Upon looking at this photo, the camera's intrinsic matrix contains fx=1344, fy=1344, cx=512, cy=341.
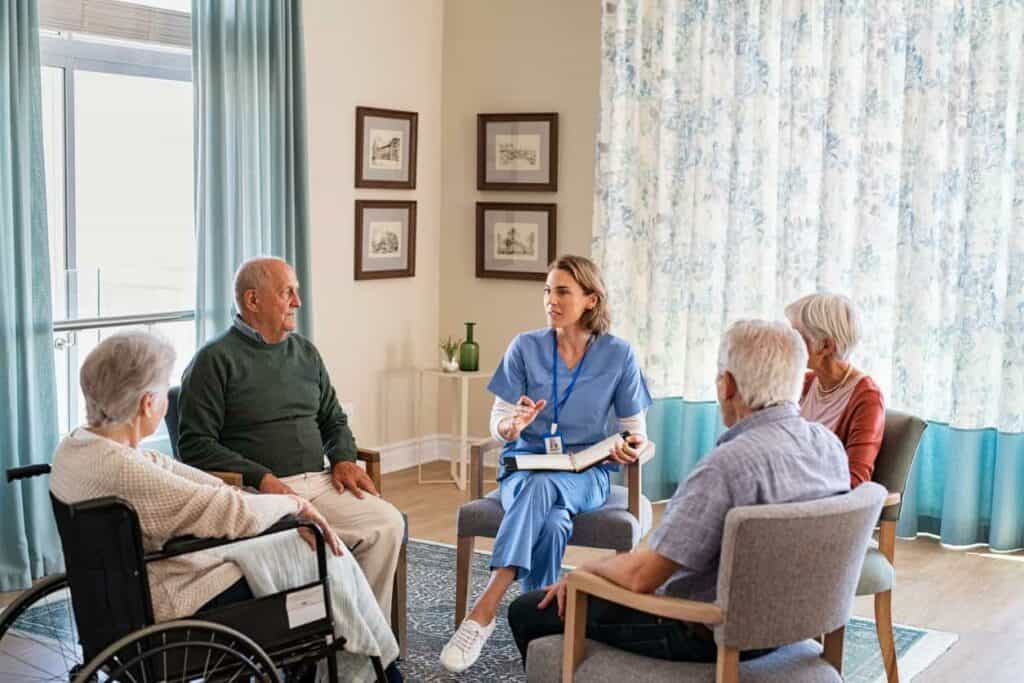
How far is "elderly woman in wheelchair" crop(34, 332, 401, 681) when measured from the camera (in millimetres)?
3002

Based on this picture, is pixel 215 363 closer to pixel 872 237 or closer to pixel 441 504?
pixel 441 504

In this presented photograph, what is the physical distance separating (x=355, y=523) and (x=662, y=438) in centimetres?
266

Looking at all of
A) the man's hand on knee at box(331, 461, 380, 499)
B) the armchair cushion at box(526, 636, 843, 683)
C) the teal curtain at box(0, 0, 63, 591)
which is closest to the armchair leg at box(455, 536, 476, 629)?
the man's hand on knee at box(331, 461, 380, 499)

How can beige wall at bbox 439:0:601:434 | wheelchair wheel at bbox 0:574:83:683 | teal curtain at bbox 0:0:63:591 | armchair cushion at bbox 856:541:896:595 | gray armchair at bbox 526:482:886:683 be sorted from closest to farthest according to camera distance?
1. gray armchair at bbox 526:482:886:683
2. armchair cushion at bbox 856:541:896:595
3. wheelchair wheel at bbox 0:574:83:683
4. teal curtain at bbox 0:0:63:591
5. beige wall at bbox 439:0:601:434

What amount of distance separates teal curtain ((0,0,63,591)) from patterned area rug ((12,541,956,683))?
344 mm

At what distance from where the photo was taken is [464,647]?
4.00 meters

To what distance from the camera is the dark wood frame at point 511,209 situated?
6.90 m

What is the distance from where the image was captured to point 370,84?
672 centimetres

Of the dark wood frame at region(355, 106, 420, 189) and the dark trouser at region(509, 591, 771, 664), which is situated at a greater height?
the dark wood frame at region(355, 106, 420, 189)

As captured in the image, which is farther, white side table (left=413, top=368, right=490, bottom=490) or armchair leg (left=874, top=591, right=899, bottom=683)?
white side table (left=413, top=368, right=490, bottom=490)

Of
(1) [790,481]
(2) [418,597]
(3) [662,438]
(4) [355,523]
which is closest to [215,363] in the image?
(4) [355,523]

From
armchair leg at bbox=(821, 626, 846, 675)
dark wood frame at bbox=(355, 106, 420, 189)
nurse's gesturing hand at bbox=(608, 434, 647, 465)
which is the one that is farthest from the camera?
dark wood frame at bbox=(355, 106, 420, 189)

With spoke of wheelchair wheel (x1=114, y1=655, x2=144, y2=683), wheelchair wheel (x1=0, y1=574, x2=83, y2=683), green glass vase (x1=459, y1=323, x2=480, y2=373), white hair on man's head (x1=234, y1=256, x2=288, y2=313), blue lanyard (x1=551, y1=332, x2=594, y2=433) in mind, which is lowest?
wheelchair wheel (x1=0, y1=574, x2=83, y2=683)

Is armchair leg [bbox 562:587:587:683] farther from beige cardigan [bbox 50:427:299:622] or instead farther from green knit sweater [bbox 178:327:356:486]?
green knit sweater [bbox 178:327:356:486]
